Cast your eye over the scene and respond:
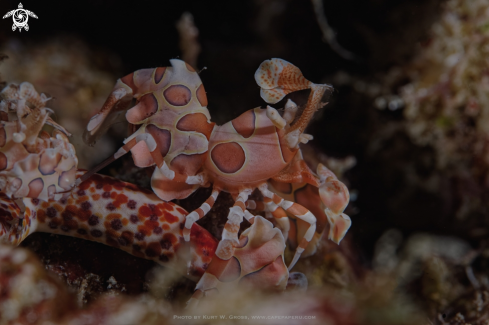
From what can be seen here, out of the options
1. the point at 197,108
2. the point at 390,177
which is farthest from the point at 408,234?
the point at 197,108

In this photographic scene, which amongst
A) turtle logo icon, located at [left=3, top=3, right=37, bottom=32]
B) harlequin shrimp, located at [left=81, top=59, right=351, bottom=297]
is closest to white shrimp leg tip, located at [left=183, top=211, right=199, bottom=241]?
harlequin shrimp, located at [left=81, top=59, right=351, bottom=297]

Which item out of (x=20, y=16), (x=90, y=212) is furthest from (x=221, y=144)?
(x=20, y=16)

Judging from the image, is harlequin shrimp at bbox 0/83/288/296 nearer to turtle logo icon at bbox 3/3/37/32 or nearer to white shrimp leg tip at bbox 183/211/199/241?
white shrimp leg tip at bbox 183/211/199/241

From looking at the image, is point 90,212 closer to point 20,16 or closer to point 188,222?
point 188,222

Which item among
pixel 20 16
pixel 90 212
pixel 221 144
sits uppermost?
pixel 20 16

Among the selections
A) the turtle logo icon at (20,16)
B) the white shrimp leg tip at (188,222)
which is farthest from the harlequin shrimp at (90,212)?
the turtle logo icon at (20,16)

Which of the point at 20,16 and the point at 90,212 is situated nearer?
the point at 90,212

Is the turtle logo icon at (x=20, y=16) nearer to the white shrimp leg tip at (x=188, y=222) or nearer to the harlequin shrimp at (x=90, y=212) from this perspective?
the harlequin shrimp at (x=90, y=212)
